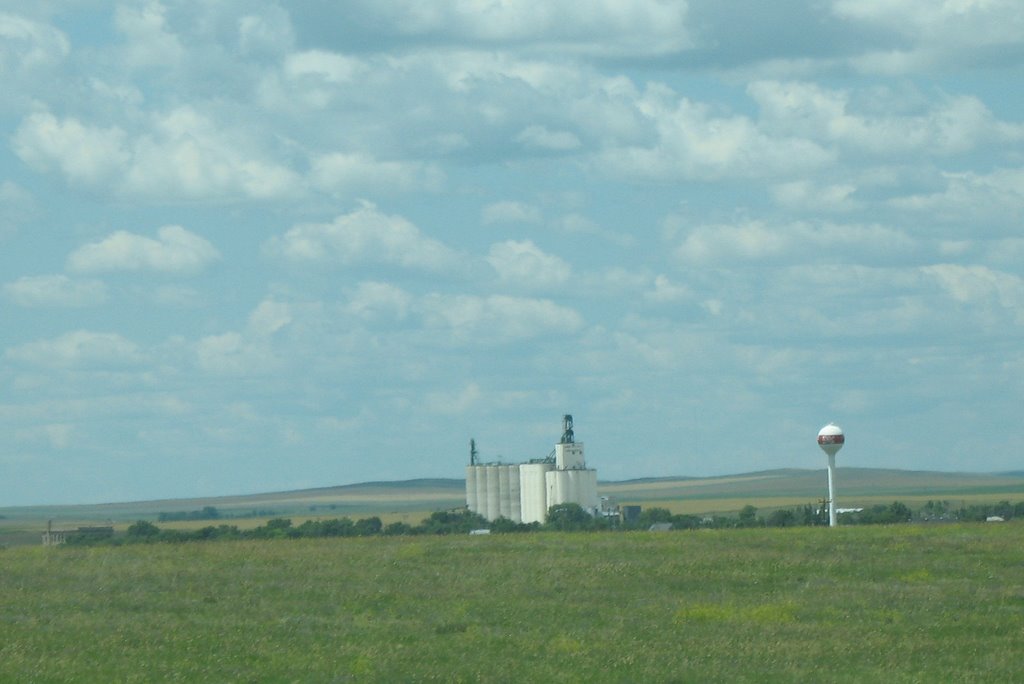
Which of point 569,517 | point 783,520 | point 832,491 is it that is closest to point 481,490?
point 569,517

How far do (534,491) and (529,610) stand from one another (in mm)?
73491

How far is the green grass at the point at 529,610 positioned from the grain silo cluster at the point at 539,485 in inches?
2117

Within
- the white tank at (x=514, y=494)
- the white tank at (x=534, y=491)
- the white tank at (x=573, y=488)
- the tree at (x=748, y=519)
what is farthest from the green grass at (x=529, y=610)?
the white tank at (x=514, y=494)

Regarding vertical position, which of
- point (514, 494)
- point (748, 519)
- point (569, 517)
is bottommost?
point (748, 519)

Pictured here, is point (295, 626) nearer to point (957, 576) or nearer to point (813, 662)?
point (813, 662)

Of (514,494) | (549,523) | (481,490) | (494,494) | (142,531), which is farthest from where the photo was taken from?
(481,490)

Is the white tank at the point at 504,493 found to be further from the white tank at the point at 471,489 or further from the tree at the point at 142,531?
the tree at the point at 142,531

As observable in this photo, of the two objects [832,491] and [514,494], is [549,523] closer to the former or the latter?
[514,494]

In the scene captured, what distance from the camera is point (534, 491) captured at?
107 m

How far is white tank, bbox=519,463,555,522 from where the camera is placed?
106 m

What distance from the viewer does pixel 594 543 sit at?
48.1 meters

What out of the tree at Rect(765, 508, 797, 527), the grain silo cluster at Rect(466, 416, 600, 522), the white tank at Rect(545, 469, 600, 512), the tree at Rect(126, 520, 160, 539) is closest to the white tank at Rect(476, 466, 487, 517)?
the grain silo cluster at Rect(466, 416, 600, 522)

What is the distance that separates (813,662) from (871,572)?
43.5ft

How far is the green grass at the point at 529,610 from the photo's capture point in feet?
87.6
